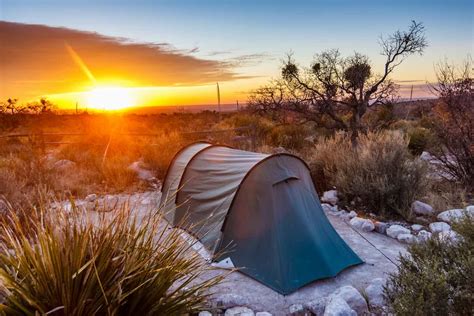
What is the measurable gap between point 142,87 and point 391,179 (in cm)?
1260

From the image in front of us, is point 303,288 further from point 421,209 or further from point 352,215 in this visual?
point 421,209

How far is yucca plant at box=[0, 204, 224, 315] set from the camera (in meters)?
2.25

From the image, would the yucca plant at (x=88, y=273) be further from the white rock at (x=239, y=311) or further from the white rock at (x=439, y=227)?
the white rock at (x=439, y=227)

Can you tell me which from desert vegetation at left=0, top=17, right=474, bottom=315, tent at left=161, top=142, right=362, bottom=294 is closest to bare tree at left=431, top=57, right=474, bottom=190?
desert vegetation at left=0, top=17, right=474, bottom=315

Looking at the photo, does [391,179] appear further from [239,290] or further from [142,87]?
[142,87]

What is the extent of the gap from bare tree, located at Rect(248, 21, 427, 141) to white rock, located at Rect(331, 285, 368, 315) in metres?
9.19

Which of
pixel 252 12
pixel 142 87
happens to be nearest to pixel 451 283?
pixel 252 12

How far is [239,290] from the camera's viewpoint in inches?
170

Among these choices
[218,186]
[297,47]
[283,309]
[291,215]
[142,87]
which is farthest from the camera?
[142,87]

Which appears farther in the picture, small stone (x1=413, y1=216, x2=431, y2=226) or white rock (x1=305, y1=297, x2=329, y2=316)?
small stone (x1=413, y1=216, x2=431, y2=226)

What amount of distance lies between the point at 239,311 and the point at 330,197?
435 centimetres

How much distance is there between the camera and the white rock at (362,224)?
625 cm

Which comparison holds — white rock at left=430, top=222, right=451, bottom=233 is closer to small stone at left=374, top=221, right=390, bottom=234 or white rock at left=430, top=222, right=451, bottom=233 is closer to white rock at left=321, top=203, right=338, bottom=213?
small stone at left=374, top=221, right=390, bottom=234

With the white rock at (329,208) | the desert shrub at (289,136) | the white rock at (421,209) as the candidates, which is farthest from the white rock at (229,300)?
the desert shrub at (289,136)
